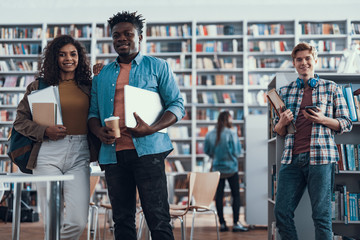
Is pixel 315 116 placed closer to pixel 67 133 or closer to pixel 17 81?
pixel 67 133

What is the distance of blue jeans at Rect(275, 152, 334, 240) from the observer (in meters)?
2.57

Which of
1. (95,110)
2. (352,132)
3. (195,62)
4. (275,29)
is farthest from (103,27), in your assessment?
(95,110)

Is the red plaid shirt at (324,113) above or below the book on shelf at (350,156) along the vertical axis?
above

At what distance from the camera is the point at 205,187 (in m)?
4.11

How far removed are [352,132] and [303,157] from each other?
1004 millimetres

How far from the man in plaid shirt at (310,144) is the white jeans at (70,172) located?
1264 millimetres

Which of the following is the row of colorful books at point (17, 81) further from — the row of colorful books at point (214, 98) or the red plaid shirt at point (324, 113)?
the red plaid shirt at point (324, 113)

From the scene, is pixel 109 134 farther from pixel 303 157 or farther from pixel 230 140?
pixel 230 140

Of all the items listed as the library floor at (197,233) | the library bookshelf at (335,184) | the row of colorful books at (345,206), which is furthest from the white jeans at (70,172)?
the library floor at (197,233)

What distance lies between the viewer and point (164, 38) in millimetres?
7934

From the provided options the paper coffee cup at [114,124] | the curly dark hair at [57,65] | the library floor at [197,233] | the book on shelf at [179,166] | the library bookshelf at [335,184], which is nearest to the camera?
the paper coffee cup at [114,124]

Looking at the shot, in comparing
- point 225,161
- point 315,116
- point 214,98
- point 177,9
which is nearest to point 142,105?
point 315,116

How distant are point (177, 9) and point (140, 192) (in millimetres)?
6663

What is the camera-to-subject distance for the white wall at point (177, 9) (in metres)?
7.95
